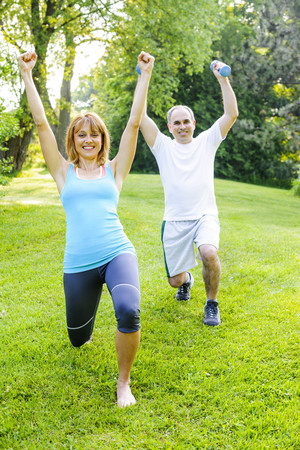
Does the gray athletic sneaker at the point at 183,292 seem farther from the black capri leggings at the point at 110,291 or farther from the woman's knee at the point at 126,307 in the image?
the woman's knee at the point at 126,307

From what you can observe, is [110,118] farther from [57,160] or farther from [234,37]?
[57,160]

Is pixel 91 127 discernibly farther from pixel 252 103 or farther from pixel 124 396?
pixel 252 103

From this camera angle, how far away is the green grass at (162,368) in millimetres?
2727

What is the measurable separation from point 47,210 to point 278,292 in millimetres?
5946

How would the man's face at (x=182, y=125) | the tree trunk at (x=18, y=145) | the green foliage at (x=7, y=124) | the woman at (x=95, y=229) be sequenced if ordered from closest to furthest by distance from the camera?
1. the woman at (x=95, y=229)
2. the man's face at (x=182, y=125)
3. the green foliage at (x=7, y=124)
4. the tree trunk at (x=18, y=145)

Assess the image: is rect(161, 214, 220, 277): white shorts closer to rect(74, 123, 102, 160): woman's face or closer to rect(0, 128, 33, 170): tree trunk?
rect(74, 123, 102, 160): woman's face

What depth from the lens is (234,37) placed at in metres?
25.2

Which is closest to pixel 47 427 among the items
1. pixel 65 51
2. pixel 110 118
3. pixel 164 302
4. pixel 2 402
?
pixel 2 402

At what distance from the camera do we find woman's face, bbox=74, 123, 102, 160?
10.9 feet

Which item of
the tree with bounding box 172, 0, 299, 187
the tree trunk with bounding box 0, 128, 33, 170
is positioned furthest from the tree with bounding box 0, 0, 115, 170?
the tree with bounding box 172, 0, 299, 187

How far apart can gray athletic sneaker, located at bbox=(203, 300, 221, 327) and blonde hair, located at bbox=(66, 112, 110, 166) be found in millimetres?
1761

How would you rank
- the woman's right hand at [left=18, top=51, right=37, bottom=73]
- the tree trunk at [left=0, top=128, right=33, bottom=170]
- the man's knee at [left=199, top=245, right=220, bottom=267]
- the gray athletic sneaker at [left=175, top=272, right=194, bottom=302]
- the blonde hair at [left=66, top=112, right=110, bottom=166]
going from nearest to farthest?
the woman's right hand at [left=18, top=51, right=37, bottom=73]
the blonde hair at [left=66, top=112, right=110, bottom=166]
the man's knee at [left=199, top=245, right=220, bottom=267]
the gray athletic sneaker at [left=175, top=272, right=194, bottom=302]
the tree trunk at [left=0, top=128, right=33, bottom=170]

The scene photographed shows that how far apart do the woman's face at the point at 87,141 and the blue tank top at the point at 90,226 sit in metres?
0.24

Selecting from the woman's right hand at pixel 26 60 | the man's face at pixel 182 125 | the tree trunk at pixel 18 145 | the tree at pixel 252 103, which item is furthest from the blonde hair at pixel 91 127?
the tree at pixel 252 103
